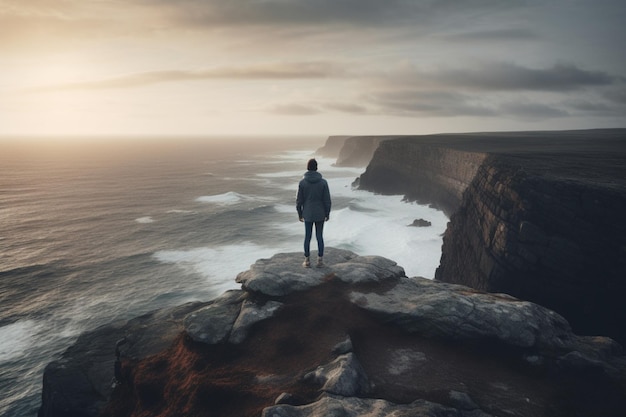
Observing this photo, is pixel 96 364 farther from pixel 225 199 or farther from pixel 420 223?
pixel 225 199

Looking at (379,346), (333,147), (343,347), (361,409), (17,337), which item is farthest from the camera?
(333,147)

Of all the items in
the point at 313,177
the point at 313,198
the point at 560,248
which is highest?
the point at 313,177

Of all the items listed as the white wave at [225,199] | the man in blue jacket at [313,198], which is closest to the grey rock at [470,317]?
the man in blue jacket at [313,198]

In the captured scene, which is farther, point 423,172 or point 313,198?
point 423,172

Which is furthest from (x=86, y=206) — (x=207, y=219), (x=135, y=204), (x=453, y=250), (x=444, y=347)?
(x=444, y=347)

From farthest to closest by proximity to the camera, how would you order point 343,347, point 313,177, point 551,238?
point 551,238 → point 313,177 → point 343,347

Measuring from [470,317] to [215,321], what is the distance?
7144 millimetres

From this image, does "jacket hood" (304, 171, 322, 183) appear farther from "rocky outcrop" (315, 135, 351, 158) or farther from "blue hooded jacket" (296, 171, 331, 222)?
"rocky outcrop" (315, 135, 351, 158)

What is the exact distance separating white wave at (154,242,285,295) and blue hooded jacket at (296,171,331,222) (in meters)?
18.3

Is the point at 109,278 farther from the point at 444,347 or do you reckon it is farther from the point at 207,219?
the point at 444,347

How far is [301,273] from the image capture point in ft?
38.2

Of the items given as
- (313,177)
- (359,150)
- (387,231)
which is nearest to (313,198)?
(313,177)

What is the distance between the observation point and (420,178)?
60062 mm

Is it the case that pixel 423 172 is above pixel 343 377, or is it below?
above
